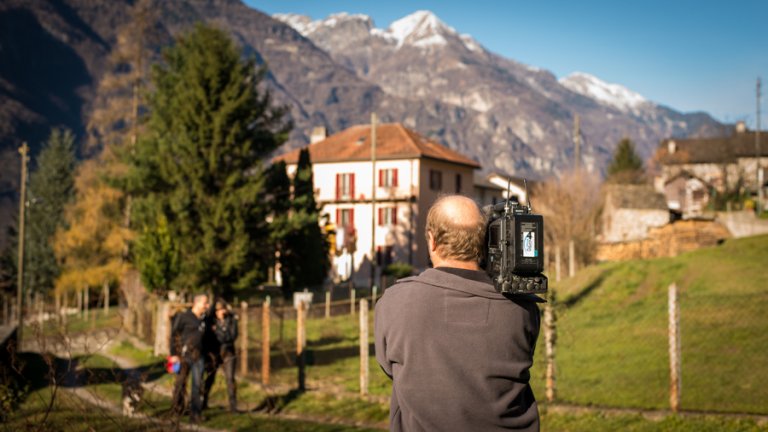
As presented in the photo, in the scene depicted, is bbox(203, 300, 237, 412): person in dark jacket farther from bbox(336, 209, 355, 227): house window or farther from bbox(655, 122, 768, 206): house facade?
bbox(655, 122, 768, 206): house facade

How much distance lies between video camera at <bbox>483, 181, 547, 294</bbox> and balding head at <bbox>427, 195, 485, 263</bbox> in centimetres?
18

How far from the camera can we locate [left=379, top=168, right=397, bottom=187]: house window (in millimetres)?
55375

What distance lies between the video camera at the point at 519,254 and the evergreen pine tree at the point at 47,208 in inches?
2206

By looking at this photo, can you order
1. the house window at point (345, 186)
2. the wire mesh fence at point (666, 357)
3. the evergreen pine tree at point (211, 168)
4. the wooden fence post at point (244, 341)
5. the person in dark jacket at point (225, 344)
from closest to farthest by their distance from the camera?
the wire mesh fence at point (666, 357)
the person in dark jacket at point (225, 344)
the wooden fence post at point (244, 341)
the evergreen pine tree at point (211, 168)
the house window at point (345, 186)

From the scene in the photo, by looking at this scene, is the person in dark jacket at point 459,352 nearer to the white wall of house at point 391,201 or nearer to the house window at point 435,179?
the white wall of house at point 391,201

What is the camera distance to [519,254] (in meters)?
3.24

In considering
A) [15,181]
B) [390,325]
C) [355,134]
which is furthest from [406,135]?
[15,181]

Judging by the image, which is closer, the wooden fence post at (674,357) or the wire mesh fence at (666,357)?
the wooden fence post at (674,357)

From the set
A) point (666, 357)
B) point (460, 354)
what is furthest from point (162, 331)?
point (460, 354)

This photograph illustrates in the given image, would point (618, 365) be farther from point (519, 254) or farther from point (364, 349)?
point (519, 254)

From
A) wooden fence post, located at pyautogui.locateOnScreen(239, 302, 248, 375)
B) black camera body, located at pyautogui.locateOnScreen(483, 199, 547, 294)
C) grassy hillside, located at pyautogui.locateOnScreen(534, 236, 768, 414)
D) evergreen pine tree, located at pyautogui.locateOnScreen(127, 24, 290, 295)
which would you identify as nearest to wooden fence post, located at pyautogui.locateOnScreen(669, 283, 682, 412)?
grassy hillside, located at pyautogui.locateOnScreen(534, 236, 768, 414)

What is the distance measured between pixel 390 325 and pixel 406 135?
5494 centimetres

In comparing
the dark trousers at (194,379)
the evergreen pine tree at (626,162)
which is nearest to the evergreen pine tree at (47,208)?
the dark trousers at (194,379)

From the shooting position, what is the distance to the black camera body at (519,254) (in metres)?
3.25
